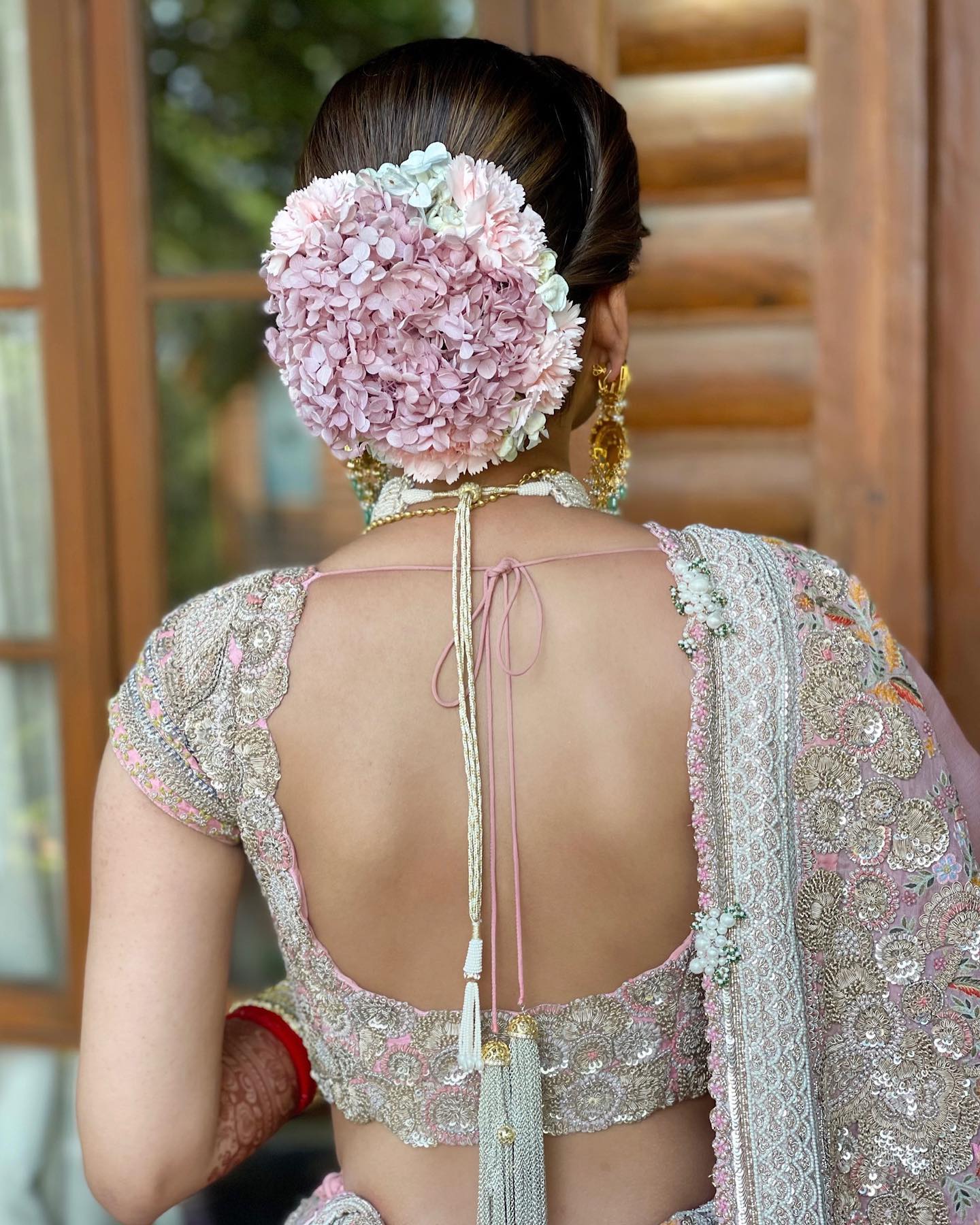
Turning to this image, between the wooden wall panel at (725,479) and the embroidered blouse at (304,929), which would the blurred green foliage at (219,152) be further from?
the embroidered blouse at (304,929)

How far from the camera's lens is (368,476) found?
3.67ft

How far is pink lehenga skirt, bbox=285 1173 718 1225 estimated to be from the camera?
1015mm

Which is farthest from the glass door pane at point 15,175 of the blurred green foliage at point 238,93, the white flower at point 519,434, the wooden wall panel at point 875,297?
the white flower at point 519,434

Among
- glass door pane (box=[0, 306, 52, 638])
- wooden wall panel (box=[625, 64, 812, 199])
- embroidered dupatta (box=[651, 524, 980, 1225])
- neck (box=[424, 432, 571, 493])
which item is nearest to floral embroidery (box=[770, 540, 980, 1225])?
embroidered dupatta (box=[651, 524, 980, 1225])

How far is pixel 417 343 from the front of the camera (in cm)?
94

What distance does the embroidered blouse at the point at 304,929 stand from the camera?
955mm

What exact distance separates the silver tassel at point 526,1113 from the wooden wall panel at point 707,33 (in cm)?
154

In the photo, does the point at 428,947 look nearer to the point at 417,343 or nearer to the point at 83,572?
the point at 417,343

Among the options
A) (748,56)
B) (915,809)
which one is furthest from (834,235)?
(915,809)

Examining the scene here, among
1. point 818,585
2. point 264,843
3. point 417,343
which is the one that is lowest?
point 264,843

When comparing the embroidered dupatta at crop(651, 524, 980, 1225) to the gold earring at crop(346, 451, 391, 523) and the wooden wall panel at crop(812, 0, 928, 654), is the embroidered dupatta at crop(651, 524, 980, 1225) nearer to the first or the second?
the gold earring at crop(346, 451, 391, 523)

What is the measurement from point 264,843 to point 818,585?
484 mm

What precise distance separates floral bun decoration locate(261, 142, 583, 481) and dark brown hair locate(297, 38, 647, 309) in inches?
0.9

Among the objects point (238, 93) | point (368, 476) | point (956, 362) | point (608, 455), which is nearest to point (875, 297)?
point (956, 362)
